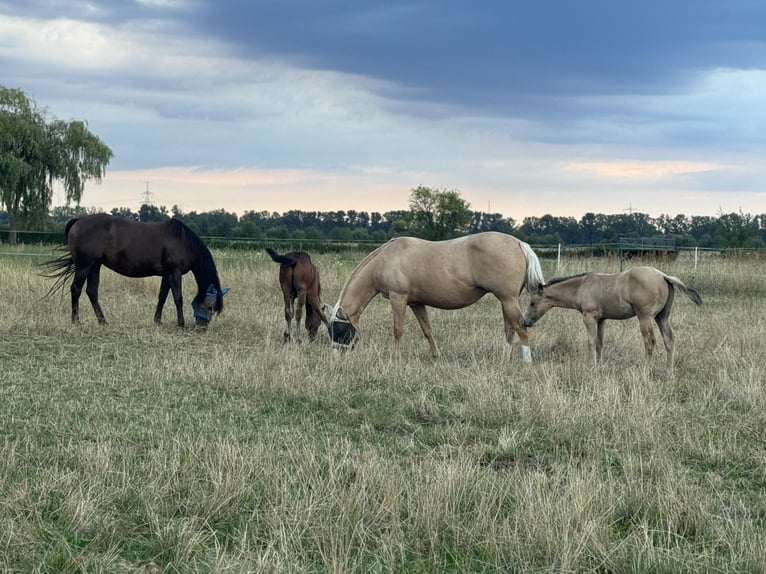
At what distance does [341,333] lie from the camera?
9.66 meters

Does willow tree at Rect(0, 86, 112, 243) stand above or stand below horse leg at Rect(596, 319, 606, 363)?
above

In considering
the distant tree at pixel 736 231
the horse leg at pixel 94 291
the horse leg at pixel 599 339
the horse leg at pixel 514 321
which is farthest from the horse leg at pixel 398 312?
the distant tree at pixel 736 231

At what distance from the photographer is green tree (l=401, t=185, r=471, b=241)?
6738 centimetres

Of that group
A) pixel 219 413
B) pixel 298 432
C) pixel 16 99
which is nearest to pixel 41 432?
pixel 219 413

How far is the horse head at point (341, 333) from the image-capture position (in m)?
9.54

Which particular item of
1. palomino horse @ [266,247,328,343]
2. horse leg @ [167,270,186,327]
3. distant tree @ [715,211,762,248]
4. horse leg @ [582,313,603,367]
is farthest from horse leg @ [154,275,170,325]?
distant tree @ [715,211,762,248]

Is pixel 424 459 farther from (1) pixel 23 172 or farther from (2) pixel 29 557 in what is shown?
(1) pixel 23 172

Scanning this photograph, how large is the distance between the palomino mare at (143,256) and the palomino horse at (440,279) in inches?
125

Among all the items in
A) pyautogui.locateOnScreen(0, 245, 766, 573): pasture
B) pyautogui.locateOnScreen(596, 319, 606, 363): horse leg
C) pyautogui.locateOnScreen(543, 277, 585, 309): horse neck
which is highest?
pyautogui.locateOnScreen(543, 277, 585, 309): horse neck

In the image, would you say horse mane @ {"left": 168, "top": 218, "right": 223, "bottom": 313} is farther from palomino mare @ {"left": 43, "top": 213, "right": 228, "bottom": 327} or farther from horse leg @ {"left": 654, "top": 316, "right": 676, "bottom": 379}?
horse leg @ {"left": 654, "top": 316, "right": 676, "bottom": 379}

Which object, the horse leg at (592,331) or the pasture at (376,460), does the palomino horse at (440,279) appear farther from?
the horse leg at (592,331)

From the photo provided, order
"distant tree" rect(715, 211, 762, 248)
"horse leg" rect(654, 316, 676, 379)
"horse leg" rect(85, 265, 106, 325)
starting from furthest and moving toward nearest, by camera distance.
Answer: "distant tree" rect(715, 211, 762, 248) < "horse leg" rect(85, 265, 106, 325) < "horse leg" rect(654, 316, 676, 379)

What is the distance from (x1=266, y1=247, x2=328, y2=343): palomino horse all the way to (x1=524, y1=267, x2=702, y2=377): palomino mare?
331cm

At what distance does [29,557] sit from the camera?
3.47m
